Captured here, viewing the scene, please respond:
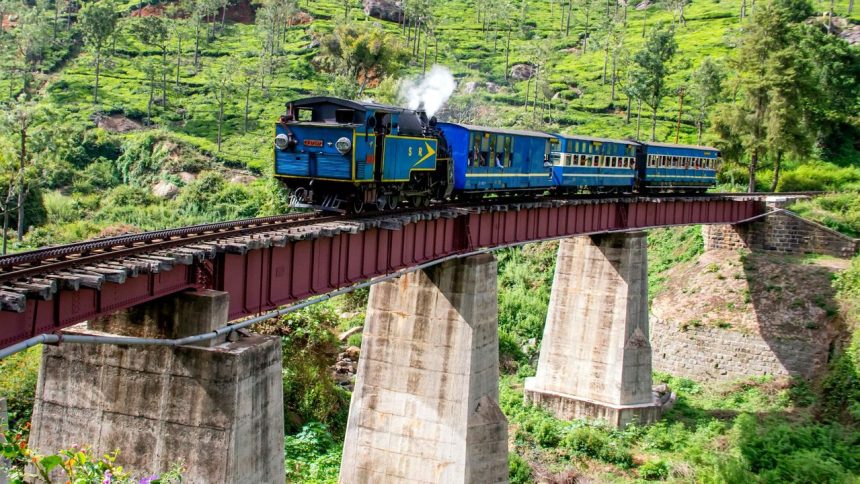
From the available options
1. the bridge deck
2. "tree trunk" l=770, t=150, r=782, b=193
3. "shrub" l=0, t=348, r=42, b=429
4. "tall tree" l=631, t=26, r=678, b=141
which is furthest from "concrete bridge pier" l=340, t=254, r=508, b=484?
"tall tree" l=631, t=26, r=678, b=141

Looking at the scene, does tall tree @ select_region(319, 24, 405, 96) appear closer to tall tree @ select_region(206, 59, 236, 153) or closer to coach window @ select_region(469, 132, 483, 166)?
tall tree @ select_region(206, 59, 236, 153)

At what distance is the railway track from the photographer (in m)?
11.0

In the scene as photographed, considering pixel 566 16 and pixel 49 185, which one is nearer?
pixel 49 185

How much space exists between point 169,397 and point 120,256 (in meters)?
2.49

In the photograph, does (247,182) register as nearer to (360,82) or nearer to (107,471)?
(360,82)

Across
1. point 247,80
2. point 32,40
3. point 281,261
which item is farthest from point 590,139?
point 32,40

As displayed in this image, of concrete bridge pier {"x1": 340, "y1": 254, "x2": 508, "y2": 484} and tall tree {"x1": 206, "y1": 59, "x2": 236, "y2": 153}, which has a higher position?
tall tree {"x1": 206, "y1": 59, "x2": 236, "y2": 153}

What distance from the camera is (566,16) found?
412 ft

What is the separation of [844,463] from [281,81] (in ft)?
238

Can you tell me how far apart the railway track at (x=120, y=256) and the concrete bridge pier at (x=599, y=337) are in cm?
1905

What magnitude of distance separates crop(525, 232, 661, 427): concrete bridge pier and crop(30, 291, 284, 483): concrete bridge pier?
23.8m

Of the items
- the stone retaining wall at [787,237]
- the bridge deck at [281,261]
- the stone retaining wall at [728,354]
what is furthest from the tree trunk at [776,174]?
the bridge deck at [281,261]

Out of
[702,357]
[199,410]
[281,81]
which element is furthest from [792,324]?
[281,81]

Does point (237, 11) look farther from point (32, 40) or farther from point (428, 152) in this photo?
point (428, 152)
